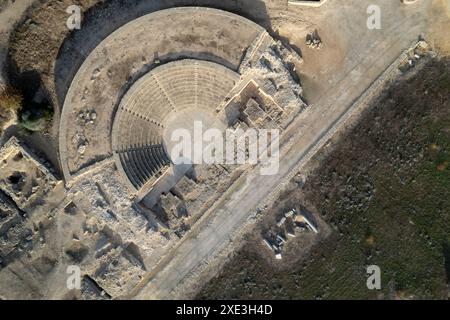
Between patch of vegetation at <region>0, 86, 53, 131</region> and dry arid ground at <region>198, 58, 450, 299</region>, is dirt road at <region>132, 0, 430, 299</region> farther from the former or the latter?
patch of vegetation at <region>0, 86, 53, 131</region>

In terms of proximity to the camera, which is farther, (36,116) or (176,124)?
(176,124)

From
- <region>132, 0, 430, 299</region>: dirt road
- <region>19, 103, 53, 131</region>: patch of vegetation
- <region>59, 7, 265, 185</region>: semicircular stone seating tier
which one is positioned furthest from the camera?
<region>132, 0, 430, 299</region>: dirt road

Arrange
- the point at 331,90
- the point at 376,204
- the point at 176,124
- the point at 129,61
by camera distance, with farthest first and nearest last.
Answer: the point at 376,204, the point at 331,90, the point at 176,124, the point at 129,61

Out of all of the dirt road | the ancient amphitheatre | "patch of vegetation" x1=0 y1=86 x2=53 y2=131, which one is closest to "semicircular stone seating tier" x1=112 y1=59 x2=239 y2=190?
the ancient amphitheatre

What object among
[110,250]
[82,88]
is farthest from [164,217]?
[82,88]

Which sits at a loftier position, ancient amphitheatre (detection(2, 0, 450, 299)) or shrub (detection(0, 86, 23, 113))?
shrub (detection(0, 86, 23, 113))

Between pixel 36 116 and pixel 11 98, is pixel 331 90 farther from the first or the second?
pixel 11 98

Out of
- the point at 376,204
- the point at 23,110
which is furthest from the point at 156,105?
the point at 376,204
